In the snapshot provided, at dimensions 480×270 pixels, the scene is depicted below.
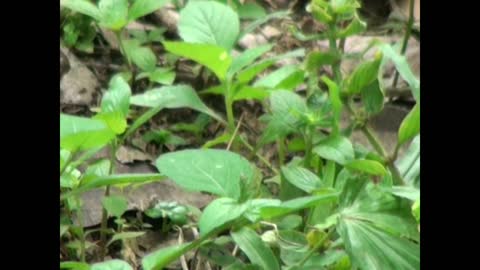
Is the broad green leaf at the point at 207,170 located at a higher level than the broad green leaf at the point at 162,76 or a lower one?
higher

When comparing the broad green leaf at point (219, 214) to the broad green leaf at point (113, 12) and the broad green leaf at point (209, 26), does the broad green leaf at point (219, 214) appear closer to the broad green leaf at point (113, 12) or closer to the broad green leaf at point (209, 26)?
the broad green leaf at point (209, 26)

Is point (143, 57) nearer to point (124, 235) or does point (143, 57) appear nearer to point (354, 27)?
point (354, 27)

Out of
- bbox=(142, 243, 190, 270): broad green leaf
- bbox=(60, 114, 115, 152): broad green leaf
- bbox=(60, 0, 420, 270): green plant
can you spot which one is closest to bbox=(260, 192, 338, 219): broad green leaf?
bbox=(60, 0, 420, 270): green plant

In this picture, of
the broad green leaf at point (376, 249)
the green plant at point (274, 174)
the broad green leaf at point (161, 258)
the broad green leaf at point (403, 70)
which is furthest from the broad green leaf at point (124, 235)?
the broad green leaf at point (403, 70)

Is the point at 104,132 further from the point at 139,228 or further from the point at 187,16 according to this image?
the point at 187,16

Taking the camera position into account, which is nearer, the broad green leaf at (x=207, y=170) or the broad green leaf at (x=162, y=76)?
the broad green leaf at (x=207, y=170)
